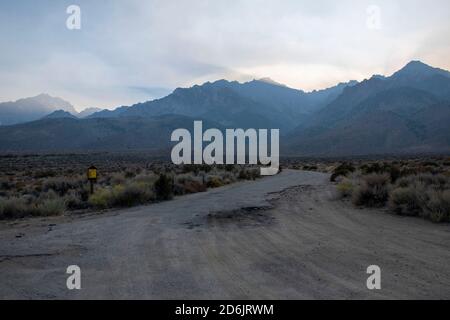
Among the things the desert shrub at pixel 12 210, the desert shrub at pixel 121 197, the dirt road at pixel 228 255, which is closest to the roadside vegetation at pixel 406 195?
the dirt road at pixel 228 255

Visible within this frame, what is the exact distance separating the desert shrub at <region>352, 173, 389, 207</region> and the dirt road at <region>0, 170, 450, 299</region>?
1.62 meters

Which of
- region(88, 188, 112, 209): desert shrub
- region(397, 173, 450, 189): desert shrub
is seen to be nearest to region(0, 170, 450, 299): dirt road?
region(397, 173, 450, 189): desert shrub

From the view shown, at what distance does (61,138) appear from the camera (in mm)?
181625

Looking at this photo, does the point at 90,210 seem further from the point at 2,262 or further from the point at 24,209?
the point at 2,262

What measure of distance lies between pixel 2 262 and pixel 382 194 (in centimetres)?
1209

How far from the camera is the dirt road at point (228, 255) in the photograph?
6203mm

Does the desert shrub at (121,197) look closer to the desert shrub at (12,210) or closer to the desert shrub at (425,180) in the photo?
the desert shrub at (12,210)

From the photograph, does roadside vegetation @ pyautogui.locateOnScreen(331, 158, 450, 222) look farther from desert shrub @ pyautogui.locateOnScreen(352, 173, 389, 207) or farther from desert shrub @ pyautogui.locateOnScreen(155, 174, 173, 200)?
desert shrub @ pyautogui.locateOnScreen(155, 174, 173, 200)

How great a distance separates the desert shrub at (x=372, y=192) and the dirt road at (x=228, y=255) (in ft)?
5.32

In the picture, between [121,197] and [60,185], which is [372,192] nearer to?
[121,197]

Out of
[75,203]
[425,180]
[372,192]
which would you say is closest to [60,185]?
[75,203]

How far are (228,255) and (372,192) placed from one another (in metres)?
9.01

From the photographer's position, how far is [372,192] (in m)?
15.6

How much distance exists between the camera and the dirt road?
6203 millimetres
